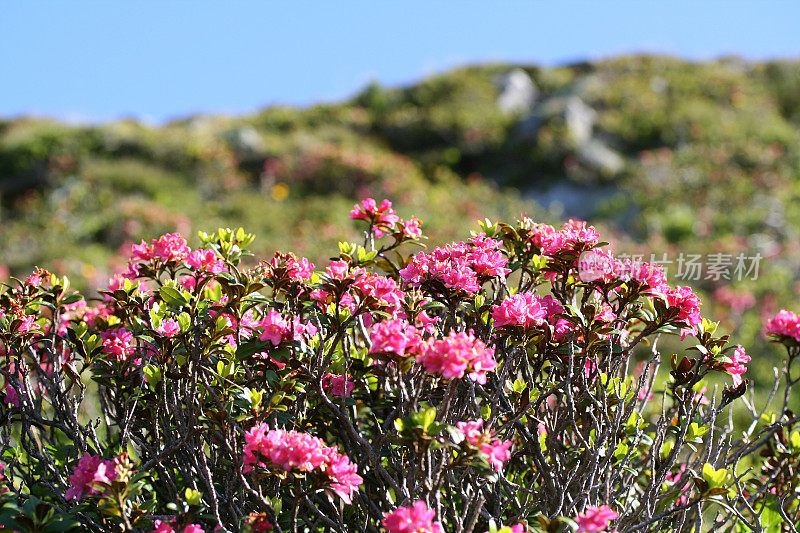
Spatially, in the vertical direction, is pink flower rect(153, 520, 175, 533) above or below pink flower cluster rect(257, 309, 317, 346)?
below

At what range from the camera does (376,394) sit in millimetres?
1991

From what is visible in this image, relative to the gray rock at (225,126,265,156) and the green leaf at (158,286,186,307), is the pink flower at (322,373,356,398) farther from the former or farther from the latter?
the gray rock at (225,126,265,156)

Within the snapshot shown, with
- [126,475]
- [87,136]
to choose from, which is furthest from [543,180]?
[126,475]

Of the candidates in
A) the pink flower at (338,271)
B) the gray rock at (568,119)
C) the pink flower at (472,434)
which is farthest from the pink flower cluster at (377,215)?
the gray rock at (568,119)

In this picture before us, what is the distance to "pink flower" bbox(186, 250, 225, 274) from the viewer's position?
192 cm

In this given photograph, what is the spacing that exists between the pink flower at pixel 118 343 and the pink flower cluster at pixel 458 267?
84 cm

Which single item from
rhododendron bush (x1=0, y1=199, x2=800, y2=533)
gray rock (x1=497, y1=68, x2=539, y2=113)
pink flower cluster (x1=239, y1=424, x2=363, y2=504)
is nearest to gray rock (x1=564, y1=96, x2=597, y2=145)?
gray rock (x1=497, y1=68, x2=539, y2=113)

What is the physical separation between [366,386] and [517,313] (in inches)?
21.3

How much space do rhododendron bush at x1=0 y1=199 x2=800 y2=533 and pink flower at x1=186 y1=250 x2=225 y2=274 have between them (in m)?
0.01

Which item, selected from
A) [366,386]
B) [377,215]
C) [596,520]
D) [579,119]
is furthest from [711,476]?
[579,119]

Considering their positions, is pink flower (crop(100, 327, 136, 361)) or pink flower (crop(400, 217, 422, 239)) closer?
pink flower (crop(100, 327, 136, 361))

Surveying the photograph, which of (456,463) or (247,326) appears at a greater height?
(247,326)

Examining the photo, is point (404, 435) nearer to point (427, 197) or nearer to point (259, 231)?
point (259, 231)

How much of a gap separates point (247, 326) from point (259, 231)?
30.3ft
